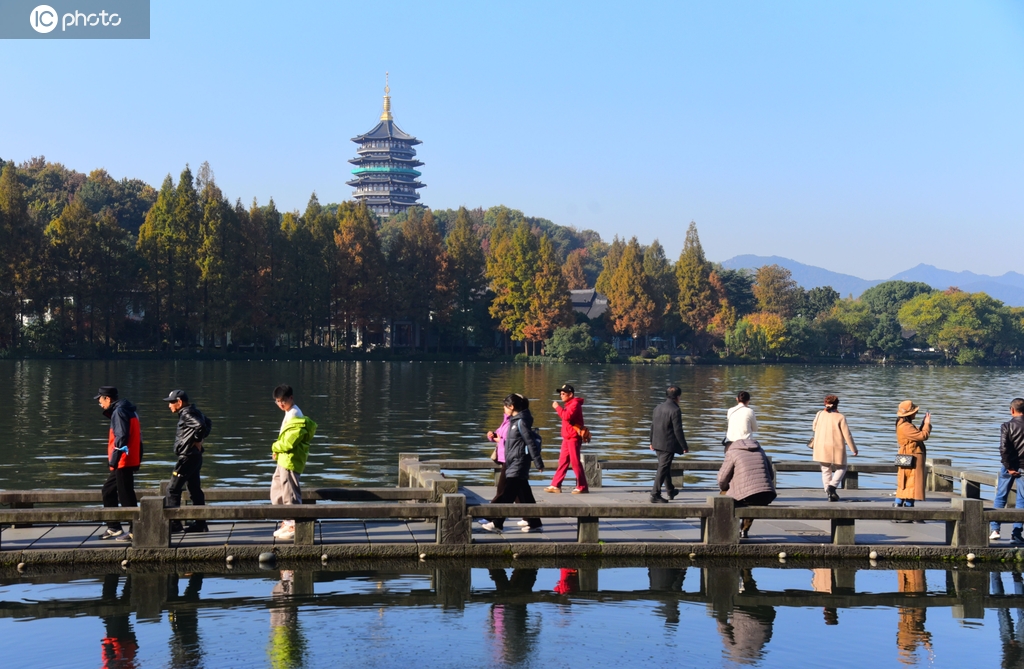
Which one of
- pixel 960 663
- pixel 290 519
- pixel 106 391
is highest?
pixel 106 391

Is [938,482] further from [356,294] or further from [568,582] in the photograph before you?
[356,294]

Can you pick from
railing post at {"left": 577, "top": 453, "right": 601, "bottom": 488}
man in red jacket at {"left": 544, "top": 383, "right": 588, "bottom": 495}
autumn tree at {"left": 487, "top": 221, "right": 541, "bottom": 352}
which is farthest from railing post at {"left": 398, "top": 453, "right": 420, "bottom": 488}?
autumn tree at {"left": 487, "top": 221, "right": 541, "bottom": 352}

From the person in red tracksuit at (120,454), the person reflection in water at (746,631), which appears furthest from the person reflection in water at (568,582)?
the person in red tracksuit at (120,454)

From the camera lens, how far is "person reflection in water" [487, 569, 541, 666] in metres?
9.01

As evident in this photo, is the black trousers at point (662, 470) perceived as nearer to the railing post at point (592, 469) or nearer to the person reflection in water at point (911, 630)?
the railing post at point (592, 469)

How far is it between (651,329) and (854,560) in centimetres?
9904

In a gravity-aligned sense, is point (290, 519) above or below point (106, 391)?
below

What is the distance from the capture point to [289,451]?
39.6 feet

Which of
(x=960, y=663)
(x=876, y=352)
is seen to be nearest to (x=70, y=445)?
(x=960, y=663)

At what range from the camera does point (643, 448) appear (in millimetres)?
28578

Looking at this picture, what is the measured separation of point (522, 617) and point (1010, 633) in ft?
15.6

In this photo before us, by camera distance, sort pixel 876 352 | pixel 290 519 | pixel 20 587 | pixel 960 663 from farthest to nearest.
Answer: pixel 876 352
pixel 290 519
pixel 20 587
pixel 960 663

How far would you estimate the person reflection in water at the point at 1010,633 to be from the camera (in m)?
9.17

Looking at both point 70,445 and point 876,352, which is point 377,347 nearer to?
point 876,352
